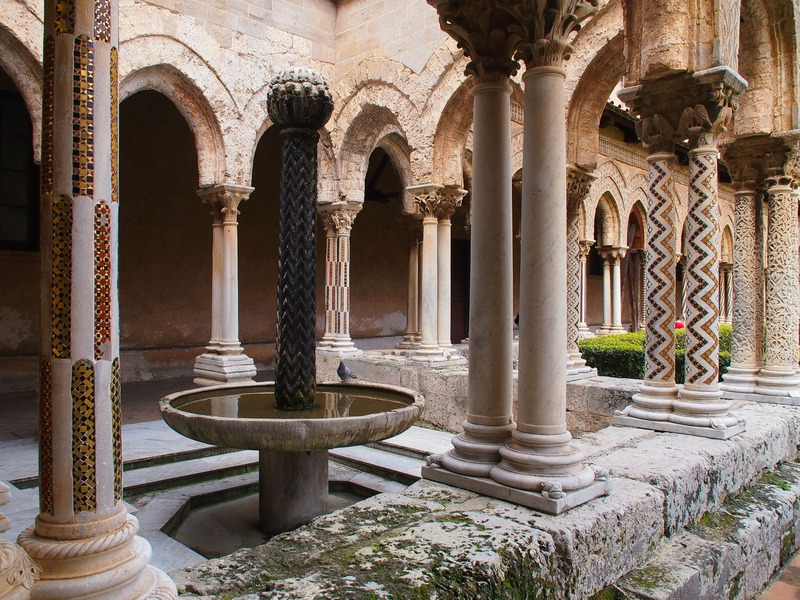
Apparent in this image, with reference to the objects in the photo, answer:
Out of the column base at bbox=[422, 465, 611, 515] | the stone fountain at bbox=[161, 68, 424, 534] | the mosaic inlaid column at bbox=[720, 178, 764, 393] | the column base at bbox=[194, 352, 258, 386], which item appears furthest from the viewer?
the column base at bbox=[194, 352, 258, 386]

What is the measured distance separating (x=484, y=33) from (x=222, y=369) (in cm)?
658

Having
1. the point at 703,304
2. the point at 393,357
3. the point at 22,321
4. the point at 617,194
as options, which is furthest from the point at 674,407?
the point at 617,194

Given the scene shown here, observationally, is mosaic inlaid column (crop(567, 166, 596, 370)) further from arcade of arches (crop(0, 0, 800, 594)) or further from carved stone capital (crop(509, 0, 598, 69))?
carved stone capital (crop(509, 0, 598, 69))

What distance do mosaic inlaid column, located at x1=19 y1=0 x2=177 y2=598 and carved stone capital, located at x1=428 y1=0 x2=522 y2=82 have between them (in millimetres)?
1875

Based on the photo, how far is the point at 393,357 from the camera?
9.41 meters

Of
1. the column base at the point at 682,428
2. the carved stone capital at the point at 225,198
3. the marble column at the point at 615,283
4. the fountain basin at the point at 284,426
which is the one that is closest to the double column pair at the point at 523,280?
the fountain basin at the point at 284,426

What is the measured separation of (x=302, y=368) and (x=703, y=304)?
2.83 meters

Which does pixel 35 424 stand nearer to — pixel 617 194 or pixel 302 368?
pixel 302 368

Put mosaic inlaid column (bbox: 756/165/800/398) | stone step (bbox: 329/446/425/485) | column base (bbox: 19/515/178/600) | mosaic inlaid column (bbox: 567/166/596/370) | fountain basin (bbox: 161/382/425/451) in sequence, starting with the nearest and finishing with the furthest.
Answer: column base (bbox: 19/515/178/600) < fountain basin (bbox: 161/382/425/451) < stone step (bbox: 329/446/425/485) < mosaic inlaid column (bbox: 756/165/800/398) < mosaic inlaid column (bbox: 567/166/596/370)

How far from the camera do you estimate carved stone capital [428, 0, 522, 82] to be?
309 centimetres

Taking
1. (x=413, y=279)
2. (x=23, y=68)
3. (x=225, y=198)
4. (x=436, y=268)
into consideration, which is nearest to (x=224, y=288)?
(x=225, y=198)

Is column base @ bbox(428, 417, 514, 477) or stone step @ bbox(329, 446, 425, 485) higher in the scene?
column base @ bbox(428, 417, 514, 477)

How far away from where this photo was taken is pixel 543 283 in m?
2.86

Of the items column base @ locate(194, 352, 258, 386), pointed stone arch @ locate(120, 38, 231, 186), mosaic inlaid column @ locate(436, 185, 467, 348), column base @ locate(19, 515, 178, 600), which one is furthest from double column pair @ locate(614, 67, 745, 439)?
pointed stone arch @ locate(120, 38, 231, 186)
